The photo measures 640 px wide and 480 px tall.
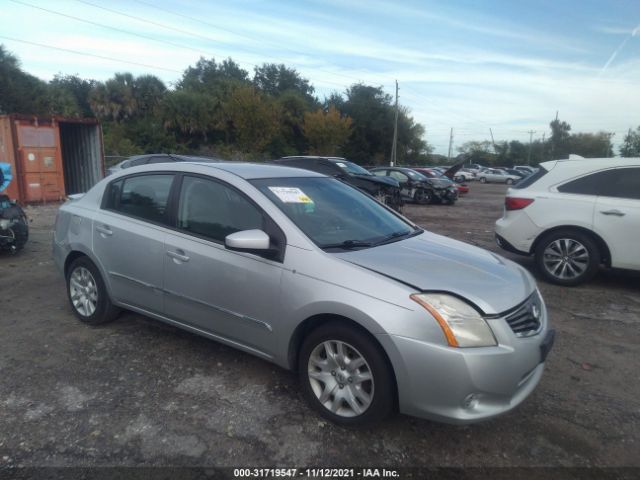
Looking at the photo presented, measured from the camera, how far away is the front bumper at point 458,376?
2.48 metres

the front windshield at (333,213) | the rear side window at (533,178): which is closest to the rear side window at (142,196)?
the front windshield at (333,213)

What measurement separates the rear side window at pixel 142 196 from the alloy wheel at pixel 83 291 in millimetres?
694

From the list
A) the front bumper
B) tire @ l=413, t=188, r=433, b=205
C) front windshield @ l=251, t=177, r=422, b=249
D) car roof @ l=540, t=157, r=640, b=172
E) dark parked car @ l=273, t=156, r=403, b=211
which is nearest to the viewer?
the front bumper

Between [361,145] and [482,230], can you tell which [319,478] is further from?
[361,145]

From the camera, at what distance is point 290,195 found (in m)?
3.46

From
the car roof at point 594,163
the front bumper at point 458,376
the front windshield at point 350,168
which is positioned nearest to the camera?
the front bumper at point 458,376

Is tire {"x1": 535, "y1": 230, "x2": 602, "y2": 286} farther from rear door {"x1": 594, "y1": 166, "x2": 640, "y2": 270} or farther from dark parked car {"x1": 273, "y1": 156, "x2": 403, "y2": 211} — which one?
dark parked car {"x1": 273, "y1": 156, "x2": 403, "y2": 211}

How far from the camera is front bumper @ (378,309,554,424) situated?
248 cm

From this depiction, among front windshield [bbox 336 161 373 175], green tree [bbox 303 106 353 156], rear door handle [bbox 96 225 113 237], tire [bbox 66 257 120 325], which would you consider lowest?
tire [bbox 66 257 120 325]

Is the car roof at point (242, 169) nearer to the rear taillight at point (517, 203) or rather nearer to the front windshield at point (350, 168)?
the rear taillight at point (517, 203)

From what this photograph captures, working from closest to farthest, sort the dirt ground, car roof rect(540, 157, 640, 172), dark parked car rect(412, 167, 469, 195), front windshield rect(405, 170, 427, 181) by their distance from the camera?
1. the dirt ground
2. car roof rect(540, 157, 640, 172)
3. front windshield rect(405, 170, 427, 181)
4. dark parked car rect(412, 167, 469, 195)

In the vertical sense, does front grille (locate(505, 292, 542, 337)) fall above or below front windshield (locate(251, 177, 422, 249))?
below

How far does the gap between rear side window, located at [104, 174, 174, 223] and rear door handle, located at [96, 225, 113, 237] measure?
180mm

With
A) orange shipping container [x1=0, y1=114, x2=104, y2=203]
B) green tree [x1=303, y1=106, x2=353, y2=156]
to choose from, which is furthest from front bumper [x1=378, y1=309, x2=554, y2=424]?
green tree [x1=303, y1=106, x2=353, y2=156]
